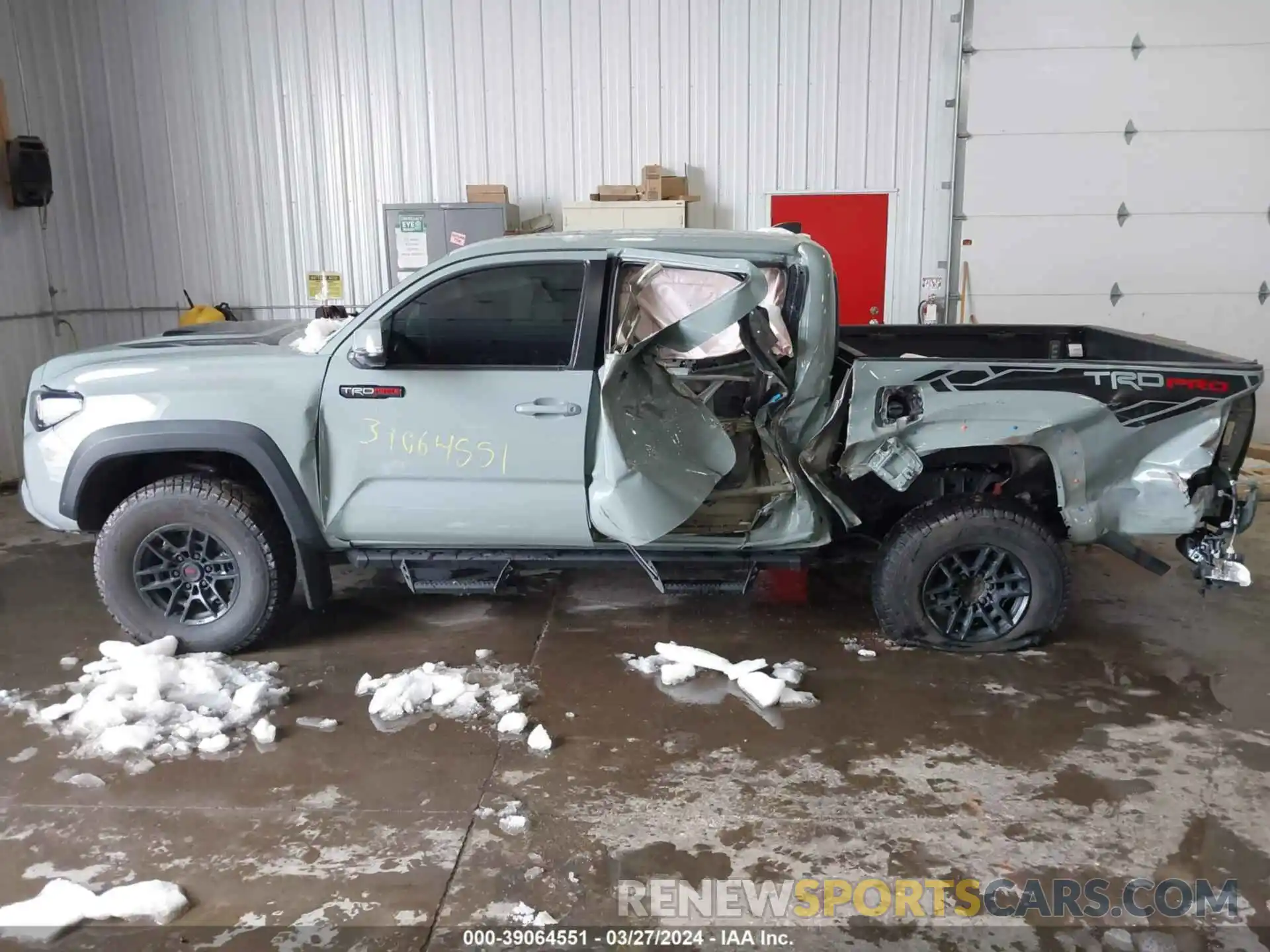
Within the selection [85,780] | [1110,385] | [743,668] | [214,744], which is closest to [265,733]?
[214,744]

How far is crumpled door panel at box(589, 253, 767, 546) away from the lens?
3732mm

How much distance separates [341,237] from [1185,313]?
782cm

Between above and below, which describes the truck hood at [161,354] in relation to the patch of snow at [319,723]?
above

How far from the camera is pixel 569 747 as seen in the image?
349 centimetres

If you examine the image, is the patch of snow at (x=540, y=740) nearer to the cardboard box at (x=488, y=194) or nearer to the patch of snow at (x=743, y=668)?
the patch of snow at (x=743, y=668)

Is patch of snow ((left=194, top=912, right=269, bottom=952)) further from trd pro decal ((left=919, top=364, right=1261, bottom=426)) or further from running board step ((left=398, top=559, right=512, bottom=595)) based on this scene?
trd pro decal ((left=919, top=364, right=1261, bottom=426))

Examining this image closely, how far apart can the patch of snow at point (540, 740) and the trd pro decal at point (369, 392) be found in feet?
5.08

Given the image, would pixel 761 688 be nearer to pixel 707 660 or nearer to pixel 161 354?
pixel 707 660

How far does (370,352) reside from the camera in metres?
3.93

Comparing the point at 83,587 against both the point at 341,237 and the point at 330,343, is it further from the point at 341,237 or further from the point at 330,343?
the point at 341,237

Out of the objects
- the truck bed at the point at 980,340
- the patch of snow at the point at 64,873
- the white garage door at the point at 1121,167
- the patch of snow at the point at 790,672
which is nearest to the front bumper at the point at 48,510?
the patch of snow at the point at 64,873

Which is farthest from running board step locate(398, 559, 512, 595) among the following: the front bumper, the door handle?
the front bumper

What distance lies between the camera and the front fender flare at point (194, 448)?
4.03 metres

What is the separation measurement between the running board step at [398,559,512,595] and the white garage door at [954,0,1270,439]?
596 cm
